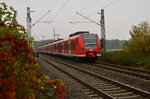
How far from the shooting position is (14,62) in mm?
4023

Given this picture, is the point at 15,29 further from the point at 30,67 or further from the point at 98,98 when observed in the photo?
the point at 98,98

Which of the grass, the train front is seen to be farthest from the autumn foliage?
the train front

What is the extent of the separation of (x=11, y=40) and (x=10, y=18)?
1.26m

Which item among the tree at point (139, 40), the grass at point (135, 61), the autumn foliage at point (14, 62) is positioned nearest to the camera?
the autumn foliage at point (14, 62)

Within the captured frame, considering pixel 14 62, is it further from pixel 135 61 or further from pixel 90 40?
pixel 90 40

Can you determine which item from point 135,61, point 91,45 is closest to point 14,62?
point 135,61

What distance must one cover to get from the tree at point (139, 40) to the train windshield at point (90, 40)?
324 cm

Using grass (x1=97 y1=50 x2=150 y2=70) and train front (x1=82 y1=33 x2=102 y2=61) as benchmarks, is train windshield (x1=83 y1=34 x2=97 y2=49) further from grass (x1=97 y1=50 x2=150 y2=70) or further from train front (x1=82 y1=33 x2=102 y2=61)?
grass (x1=97 y1=50 x2=150 y2=70)

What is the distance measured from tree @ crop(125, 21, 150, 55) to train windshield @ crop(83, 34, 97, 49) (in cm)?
324

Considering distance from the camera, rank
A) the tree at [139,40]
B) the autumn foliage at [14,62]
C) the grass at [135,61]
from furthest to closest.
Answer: the tree at [139,40] → the grass at [135,61] → the autumn foliage at [14,62]

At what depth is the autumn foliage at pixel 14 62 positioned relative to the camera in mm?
3865

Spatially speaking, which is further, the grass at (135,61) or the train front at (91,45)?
the train front at (91,45)

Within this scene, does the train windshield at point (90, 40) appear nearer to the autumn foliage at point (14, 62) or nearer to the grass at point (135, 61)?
the grass at point (135, 61)

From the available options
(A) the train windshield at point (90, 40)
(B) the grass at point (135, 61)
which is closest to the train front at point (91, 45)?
(A) the train windshield at point (90, 40)
